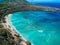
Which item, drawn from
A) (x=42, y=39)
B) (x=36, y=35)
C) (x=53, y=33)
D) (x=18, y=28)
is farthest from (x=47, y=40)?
(x=18, y=28)

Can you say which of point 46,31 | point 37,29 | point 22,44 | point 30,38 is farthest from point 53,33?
point 22,44

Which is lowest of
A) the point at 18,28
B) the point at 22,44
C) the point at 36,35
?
the point at 22,44

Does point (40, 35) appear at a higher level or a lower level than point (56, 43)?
higher

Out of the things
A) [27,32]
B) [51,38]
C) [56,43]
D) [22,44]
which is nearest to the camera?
[22,44]

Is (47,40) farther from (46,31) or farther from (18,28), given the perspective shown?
(18,28)

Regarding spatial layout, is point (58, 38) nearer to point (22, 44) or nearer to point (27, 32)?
point (27, 32)

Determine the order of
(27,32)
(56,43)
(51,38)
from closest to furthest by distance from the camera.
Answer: (56,43)
(51,38)
(27,32)

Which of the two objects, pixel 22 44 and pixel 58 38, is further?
pixel 58 38

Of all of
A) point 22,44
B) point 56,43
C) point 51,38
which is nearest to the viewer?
point 22,44

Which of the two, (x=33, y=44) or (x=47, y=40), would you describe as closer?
(x=33, y=44)
